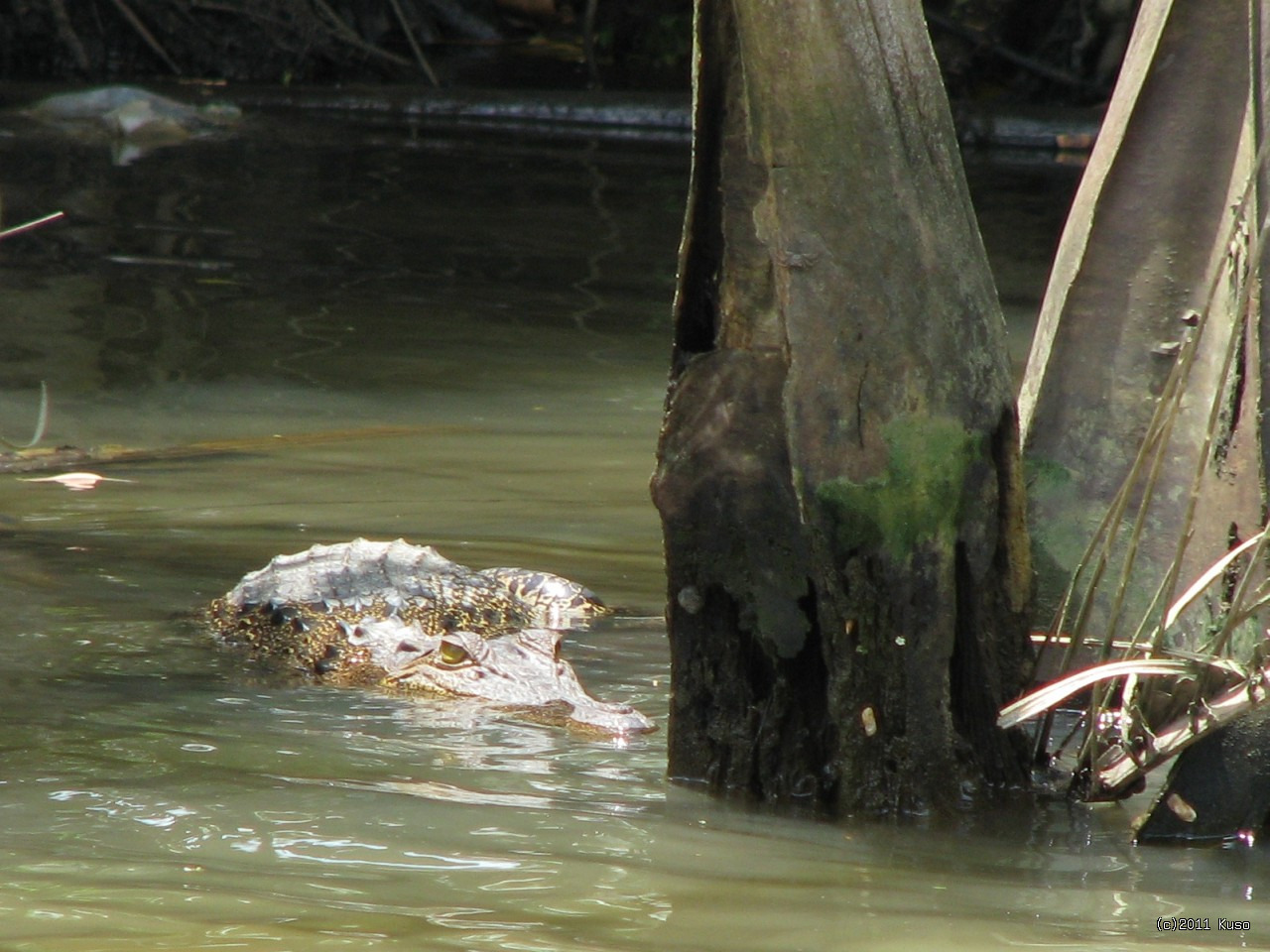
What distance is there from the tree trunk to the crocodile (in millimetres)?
1144

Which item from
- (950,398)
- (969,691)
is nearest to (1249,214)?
(950,398)

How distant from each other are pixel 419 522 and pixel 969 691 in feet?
10.1

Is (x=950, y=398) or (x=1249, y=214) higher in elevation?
(x=1249, y=214)

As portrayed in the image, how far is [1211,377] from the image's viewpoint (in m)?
3.30

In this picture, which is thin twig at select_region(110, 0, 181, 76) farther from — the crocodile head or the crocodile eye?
the crocodile eye

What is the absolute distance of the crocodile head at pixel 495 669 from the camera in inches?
155

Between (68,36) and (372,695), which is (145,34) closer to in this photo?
(68,36)

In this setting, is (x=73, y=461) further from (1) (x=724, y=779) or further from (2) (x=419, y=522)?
(1) (x=724, y=779)

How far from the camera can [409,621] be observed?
16.3ft

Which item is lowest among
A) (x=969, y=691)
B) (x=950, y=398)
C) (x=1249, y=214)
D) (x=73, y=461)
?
(x=73, y=461)

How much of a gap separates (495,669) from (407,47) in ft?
54.8

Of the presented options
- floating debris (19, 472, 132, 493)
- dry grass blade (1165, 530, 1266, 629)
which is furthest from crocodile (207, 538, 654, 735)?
dry grass blade (1165, 530, 1266, 629)

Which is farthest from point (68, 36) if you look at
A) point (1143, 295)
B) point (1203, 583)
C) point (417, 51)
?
point (1203, 583)

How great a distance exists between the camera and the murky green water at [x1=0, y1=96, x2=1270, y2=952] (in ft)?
8.17
